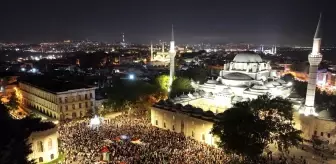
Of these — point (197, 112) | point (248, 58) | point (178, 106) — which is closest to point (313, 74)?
point (197, 112)

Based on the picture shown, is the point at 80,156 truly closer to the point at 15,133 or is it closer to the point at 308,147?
the point at 15,133

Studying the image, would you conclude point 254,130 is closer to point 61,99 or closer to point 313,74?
point 313,74

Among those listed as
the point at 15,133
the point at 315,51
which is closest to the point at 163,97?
the point at 315,51

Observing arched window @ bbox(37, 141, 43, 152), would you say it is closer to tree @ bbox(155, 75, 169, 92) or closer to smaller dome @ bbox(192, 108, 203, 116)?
smaller dome @ bbox(192, 108, 203, 116)

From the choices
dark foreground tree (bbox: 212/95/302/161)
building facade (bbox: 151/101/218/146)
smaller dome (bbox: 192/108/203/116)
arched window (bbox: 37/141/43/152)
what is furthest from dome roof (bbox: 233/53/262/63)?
arched window (bbox: 37/141/43/152)

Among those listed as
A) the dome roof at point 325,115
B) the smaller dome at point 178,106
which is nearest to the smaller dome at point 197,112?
the smaller dome at point 178,106

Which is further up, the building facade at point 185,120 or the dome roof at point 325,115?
the dome roof at point 325,115

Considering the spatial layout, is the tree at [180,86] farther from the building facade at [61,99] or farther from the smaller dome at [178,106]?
the building facade at [61,99]

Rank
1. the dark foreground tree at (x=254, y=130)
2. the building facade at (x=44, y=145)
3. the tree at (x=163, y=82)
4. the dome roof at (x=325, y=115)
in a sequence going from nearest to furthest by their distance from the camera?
the dark foreground tree at (x=254, y=130) < the building facade at (x=44, y=145) < the dome roof at (x=325, y=115) < the tree at (x=163, y=82)
